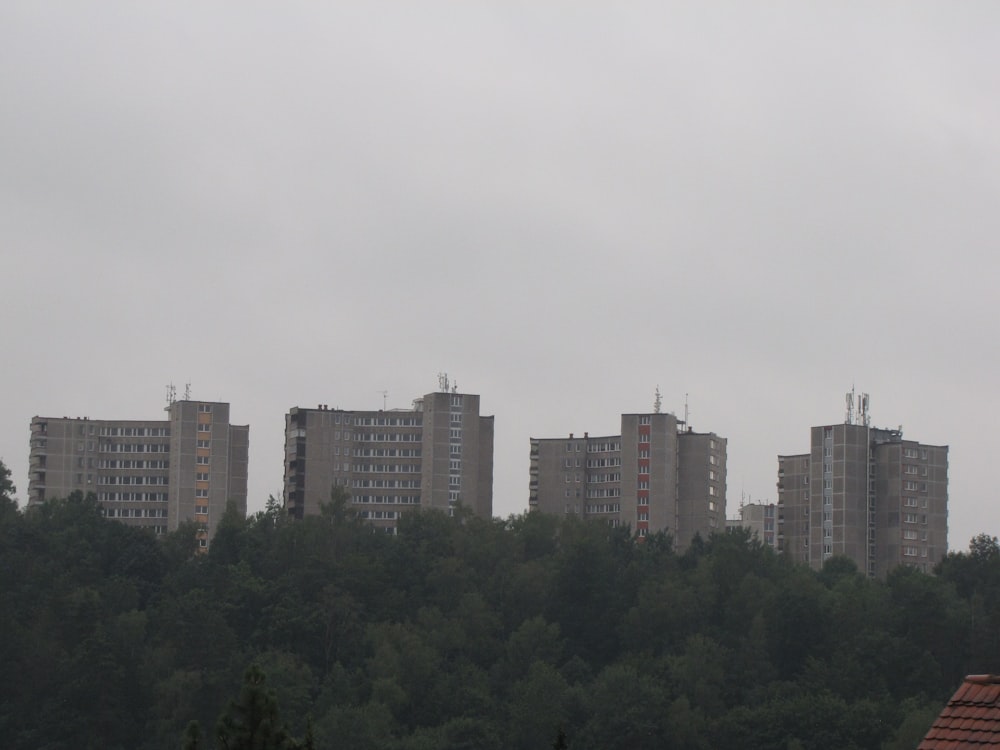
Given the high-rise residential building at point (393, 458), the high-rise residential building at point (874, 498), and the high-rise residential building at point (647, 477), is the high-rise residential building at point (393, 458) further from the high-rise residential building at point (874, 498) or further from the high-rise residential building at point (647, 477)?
the high-rise residential building at point (874, 498)

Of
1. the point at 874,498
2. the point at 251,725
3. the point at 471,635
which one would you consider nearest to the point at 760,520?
the point at 874,498

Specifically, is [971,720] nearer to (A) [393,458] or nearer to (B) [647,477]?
(B) [647,477]

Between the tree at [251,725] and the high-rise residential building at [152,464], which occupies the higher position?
the high-rise residential building at [152,464]

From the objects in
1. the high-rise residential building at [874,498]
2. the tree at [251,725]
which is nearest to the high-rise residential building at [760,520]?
the high-rise residential building at [874,498]

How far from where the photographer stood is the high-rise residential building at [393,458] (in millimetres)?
134000

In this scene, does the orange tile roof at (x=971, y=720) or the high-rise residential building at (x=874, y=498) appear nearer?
the orange tile roof at (x=971, y=720)

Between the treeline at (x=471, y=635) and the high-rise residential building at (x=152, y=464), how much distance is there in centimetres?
937

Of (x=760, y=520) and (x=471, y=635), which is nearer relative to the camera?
(x=471, y=635)

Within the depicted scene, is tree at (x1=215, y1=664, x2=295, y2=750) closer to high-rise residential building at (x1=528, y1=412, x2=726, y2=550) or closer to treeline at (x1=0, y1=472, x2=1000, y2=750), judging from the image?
treeline at (x1=0, y1=472, x2=1000, y2=750)

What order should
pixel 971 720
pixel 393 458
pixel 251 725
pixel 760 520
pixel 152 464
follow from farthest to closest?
pixel 760 520 < pixel 152 464 < pixel 393 458 < pixel 251 725 < pixel 971 720

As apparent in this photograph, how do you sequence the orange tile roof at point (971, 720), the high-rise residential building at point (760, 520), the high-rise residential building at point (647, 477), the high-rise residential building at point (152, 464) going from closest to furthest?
1. the orange tile roof at point (971, 720)
2. the high-rise residential building at point (647, 477)
3. the high-rise residential building at point (152, 464)
4. the high-rise residential building at point (760, 520)

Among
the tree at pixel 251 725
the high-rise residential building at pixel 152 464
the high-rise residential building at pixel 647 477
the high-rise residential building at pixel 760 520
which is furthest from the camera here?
the high-rise residential building at pixel 760 520

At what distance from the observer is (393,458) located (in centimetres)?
13750

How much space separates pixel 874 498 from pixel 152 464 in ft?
179
